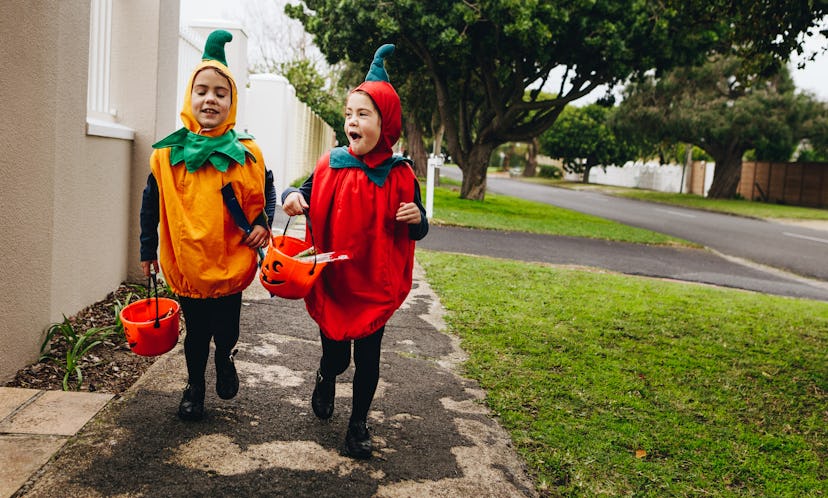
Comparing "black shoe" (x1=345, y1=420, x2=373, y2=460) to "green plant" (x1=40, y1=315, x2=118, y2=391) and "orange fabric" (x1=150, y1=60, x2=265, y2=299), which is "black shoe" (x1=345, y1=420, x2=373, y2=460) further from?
"green plant" (x1=40, y1=315, x2=118, y2=391)

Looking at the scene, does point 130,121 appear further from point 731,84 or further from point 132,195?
point 731,84

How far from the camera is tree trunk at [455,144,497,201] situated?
779 inches

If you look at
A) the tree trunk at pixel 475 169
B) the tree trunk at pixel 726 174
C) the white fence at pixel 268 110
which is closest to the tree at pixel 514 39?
the tree trunk at pixel 475 169

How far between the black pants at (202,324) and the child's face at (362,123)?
0.94m

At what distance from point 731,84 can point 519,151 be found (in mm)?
54760

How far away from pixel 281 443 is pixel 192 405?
468 mm

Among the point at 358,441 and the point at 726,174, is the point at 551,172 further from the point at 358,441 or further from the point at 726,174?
the point at 358,441

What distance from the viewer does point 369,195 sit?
2992 millimetres

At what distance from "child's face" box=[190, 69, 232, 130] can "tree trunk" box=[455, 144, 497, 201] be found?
55.4 ft

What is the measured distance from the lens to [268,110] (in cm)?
1402

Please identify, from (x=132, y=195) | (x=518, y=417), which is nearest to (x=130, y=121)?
(x=132, y=195)

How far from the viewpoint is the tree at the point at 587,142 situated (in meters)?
51.6

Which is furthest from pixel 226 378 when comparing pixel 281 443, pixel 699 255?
pixel 699 255

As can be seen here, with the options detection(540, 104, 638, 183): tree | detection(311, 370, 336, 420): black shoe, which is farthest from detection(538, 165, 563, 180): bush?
detection(311, 370, 336, 420): black shoe
